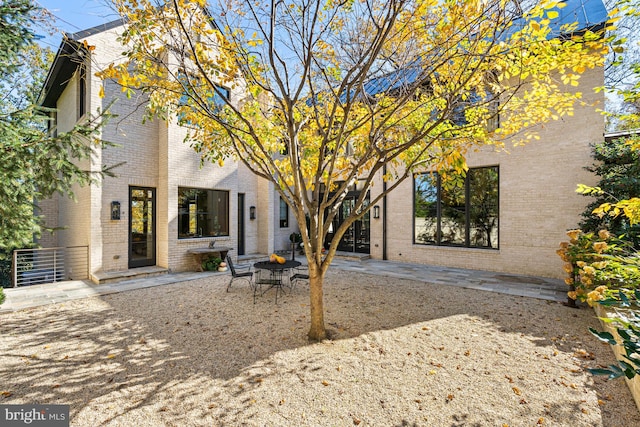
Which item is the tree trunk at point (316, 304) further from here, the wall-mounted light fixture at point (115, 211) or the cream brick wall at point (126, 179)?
the wall-mounted light fixture at point (115, 211)

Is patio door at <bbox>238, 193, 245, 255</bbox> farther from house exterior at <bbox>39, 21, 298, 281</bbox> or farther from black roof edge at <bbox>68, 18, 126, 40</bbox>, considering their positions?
black roof edge at <bbox>68, 18, 126, 40</bbox>

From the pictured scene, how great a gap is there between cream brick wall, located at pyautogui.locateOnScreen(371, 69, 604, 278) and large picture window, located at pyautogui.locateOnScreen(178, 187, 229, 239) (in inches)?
322

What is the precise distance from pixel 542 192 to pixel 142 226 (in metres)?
12.2

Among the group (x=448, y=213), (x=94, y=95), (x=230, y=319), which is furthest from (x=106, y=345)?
(x=448, y=213)

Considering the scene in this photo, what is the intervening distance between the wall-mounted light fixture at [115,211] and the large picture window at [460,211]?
9719 millimetres

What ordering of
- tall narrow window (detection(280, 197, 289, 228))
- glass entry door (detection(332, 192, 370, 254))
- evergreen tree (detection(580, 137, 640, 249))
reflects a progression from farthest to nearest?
tall narrow window (detection(280, 197, 289, 228)) → glass entry door (detection(332, 192, 370, 254)) → evergreen tree (detection(580, 137, 640, 249))

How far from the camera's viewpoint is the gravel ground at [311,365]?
114 inches

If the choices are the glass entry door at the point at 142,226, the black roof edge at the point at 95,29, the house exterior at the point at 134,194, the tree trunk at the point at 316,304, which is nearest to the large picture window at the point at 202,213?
the house exterior at the point at 134,194

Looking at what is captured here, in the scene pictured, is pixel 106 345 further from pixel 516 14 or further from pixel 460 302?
pixel 516 14

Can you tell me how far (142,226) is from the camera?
9.72 metres

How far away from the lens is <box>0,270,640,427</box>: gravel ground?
2.90 meters

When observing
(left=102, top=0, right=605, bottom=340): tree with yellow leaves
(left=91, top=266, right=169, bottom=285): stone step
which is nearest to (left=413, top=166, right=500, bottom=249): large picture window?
(left=102, top=0, right=605, bottom=340): tree with yellow leaves

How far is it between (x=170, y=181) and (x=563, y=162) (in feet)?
38.0

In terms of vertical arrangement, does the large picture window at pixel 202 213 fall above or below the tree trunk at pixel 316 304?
above
